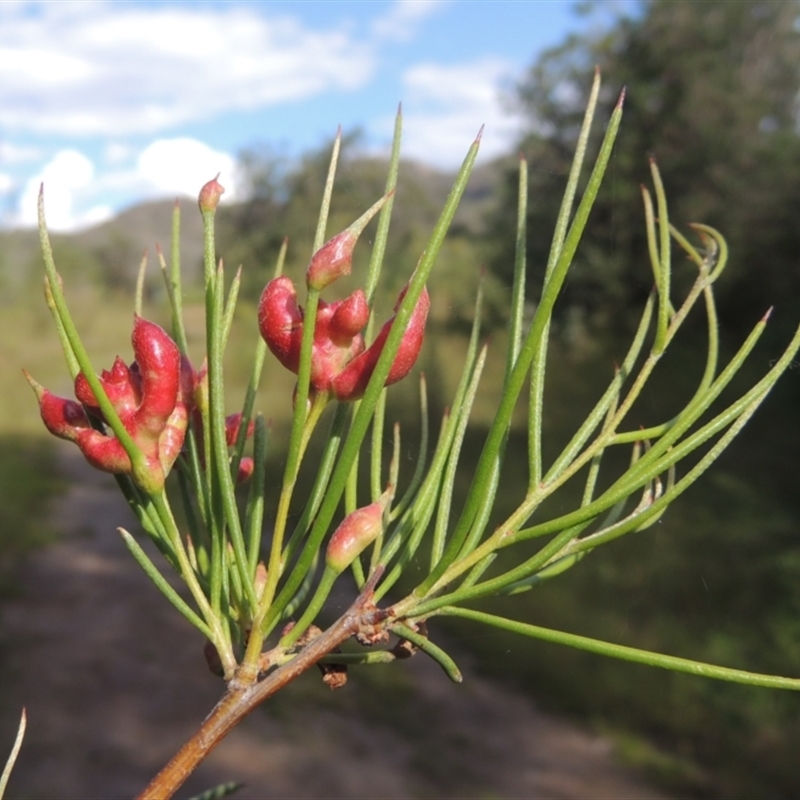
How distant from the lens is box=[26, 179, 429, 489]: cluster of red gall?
1.16ft

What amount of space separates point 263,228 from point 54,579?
19.1ft

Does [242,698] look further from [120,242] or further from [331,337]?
[120,242]

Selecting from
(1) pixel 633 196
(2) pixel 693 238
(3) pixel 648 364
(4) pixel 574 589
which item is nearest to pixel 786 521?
(4) pixel 574 589

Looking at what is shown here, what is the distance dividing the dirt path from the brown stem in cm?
346

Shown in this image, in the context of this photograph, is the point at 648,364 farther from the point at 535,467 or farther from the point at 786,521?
the point at 786,521

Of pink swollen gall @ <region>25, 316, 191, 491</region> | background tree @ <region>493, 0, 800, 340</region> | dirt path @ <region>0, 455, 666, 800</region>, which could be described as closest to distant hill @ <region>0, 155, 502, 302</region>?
background tree @ <region>493, 0, 800, 340</region>

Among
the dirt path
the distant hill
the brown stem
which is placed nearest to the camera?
the brown stem

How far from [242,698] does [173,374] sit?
140 millimetres

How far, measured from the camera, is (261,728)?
4031 millimetres

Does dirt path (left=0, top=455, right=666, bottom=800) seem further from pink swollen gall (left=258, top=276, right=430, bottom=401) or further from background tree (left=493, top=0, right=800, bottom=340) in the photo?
pink swollen gall (left=258, top=276, right=430, bottom=401)

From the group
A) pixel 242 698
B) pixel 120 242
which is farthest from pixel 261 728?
pixel 120 242

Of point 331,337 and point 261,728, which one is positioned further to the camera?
point 261,728

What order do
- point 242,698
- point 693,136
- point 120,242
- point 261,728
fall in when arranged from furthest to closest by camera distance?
point 120,242 → point 693,136 → point 261,728 → point 242,698

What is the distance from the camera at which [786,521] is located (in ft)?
13.5
